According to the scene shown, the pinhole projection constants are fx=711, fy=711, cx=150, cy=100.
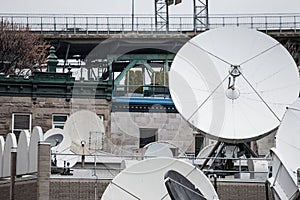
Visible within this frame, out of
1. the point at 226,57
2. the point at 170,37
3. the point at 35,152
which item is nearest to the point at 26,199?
the point at 35,152

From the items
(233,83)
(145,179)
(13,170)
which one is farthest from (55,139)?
(145,179)

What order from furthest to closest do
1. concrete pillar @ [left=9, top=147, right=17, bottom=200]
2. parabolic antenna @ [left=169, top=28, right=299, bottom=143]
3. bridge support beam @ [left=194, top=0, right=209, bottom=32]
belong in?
bridge support beam @ [left=194, top=0, right=209, bottom=32] < concrete pillar @ [left=9, top=147, right=17, bottom=200] < parabolic antenna @ [left=169, top=28, right=299, bottom=143]

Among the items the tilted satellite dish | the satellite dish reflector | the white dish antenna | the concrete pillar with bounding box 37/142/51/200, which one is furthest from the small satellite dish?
the satellite dish reflector

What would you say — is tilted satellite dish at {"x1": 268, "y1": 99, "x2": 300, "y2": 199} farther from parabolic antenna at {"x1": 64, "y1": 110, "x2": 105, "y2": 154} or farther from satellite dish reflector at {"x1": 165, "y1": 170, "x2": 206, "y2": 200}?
parabolic antenna at {"x1": 64, "y1": 110, "x2": 105, "y2": 154}

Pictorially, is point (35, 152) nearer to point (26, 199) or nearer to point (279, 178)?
point (26, 199)

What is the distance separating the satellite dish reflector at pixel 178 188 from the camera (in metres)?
10.7

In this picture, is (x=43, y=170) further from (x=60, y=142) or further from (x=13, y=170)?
(x=60, y=142)

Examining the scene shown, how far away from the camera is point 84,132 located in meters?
29.3

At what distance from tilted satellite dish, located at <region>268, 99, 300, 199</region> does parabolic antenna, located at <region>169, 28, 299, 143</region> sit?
399 cm

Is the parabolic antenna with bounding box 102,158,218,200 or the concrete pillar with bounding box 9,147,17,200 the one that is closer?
the parabolic antenna with bounding box 102,158,218,200

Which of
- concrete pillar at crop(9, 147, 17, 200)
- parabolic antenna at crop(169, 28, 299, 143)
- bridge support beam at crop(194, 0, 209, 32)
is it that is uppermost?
bridge support beam at crop(194, 0, 209, 32)

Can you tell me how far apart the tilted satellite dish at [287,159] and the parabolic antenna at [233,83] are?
3.99 meters

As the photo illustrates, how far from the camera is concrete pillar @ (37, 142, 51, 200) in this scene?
2033cm

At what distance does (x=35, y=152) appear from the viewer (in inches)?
830
